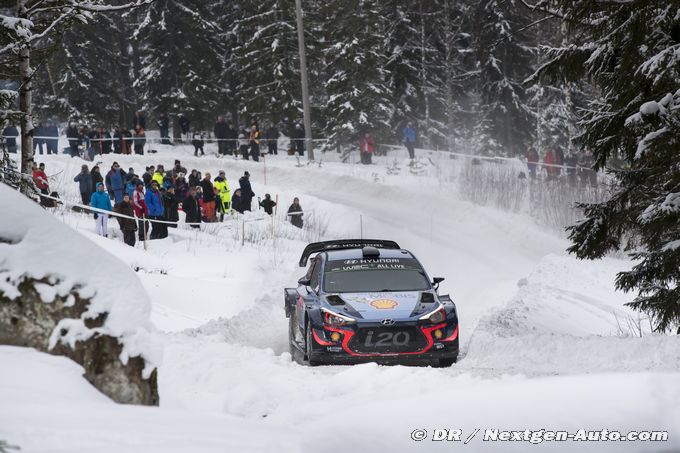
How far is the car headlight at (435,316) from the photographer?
38.2 ft

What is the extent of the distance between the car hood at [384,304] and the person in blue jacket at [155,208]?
1315 cm

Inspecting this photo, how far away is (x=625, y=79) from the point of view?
38.9 feet

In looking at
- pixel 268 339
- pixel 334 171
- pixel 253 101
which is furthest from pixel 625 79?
pixel 253 101

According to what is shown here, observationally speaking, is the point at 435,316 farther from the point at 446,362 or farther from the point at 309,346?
the point at 309,346

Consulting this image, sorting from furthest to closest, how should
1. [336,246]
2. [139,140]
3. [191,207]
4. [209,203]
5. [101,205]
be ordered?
[139,140] < [209,203] < [191,207] < [101,205] < [336,246]

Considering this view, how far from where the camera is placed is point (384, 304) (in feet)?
38.9

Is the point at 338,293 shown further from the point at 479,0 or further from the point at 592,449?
the point at 479,0

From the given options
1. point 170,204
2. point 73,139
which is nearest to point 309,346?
point 170,204

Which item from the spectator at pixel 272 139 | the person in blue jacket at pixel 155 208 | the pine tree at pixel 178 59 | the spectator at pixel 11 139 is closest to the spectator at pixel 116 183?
the person in blue jacket at pixel 155 208

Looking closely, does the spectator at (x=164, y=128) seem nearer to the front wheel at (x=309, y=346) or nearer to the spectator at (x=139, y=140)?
the spectator at (x=139, y=140)

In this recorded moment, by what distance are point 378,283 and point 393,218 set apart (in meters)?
21.6

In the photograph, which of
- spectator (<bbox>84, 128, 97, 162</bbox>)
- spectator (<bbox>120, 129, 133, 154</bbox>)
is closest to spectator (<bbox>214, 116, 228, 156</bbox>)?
spectator (<bbox>120, 129, 133, 154</bbox>)

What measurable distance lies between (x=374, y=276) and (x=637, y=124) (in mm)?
4211

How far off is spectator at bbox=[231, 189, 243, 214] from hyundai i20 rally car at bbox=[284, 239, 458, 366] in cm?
1764
